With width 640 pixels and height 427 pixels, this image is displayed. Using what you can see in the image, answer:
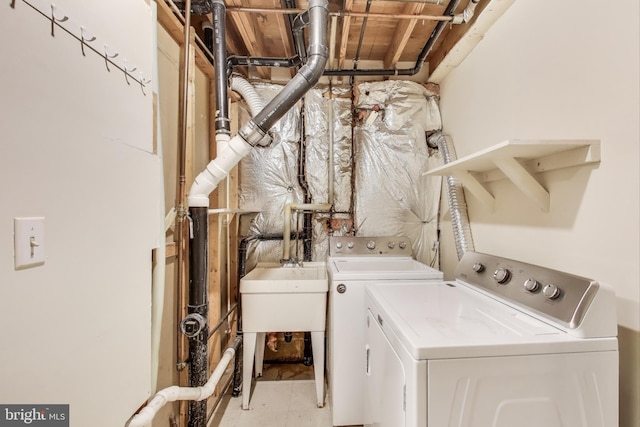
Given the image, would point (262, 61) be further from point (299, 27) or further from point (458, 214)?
point (458, 214)

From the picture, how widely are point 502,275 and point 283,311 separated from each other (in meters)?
1.33

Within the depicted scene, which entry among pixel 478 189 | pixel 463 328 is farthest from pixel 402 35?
pixel 463 328

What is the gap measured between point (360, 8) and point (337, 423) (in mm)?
2691

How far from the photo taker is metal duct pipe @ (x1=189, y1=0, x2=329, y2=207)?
4.77ft

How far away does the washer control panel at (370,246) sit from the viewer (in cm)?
231

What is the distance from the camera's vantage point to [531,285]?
104 centimetres

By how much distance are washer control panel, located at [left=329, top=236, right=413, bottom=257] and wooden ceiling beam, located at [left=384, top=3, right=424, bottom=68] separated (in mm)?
1498

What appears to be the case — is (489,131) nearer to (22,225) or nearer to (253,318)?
(253,318)

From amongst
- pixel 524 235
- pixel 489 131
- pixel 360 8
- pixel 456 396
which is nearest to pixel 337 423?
pixel 456 396

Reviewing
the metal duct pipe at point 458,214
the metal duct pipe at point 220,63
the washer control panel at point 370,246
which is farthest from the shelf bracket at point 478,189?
the metal duct pipe at point 220,63

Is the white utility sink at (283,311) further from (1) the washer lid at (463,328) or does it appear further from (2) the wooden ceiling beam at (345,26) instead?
(2) the wooden ceiling beam at (345,26)

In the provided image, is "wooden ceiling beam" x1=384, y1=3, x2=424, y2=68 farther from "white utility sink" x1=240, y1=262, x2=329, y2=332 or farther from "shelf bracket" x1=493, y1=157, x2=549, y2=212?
"white utility sink" x1=240, y1=262, x2=329, y2=332

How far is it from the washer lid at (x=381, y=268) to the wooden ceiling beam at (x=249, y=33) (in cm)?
175

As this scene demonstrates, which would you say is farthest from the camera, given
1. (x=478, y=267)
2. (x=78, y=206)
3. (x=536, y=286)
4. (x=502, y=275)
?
(x=478, y=267)
